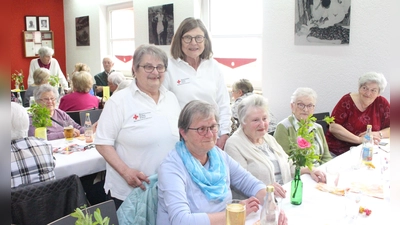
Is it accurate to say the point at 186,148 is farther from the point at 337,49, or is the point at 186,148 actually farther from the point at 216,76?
the point at 337,49

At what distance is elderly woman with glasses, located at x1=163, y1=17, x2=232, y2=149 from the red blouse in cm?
156

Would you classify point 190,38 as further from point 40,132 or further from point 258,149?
point 40,132

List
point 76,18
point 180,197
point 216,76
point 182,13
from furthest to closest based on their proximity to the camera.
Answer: point 76,18 → point 182,13 → point 216,76 → point 180,197

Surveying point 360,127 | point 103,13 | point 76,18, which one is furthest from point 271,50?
point 76,18

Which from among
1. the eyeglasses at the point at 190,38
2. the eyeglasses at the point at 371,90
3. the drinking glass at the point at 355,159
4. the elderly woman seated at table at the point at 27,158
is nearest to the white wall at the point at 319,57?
the eyeglasses at the point at 371,90

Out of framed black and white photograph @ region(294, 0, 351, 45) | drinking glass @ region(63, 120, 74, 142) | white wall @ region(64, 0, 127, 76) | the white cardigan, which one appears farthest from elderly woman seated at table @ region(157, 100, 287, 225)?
white wall @ region(64, 0, 127, 76)

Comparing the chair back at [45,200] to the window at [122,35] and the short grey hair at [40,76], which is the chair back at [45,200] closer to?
the short grey hair at [40,76]

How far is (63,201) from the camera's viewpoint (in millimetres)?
2094

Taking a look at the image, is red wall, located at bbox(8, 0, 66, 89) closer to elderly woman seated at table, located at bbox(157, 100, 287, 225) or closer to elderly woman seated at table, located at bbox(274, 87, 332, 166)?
elderly woman seated at table, located at bbox(274, 87, 332, 166)

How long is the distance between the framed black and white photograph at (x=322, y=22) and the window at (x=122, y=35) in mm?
4032

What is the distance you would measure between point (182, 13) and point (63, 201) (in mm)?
4721

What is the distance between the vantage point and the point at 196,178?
1832 mm

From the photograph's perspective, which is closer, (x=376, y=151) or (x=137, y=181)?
(x=137, y=181)

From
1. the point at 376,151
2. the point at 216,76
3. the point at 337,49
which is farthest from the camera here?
the point at 337,49
